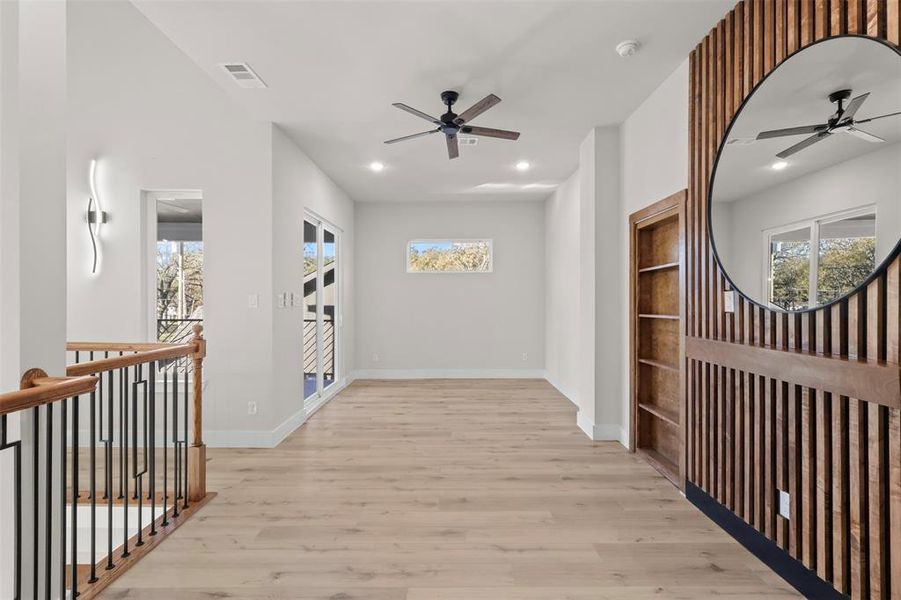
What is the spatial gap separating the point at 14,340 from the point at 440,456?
106 inches

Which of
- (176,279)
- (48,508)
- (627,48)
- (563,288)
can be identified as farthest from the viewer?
(563,288)

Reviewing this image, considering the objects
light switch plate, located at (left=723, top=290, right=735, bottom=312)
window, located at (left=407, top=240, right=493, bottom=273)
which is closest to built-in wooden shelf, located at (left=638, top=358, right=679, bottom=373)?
light switch plate, located at (left=723, top=290, right=735, bottom=312)

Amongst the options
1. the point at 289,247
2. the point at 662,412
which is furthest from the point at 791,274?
the point at 289,247

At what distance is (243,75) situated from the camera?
296 cm

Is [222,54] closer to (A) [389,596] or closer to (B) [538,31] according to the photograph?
(B) [538,31]

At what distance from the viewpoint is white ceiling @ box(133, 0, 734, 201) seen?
230 cm

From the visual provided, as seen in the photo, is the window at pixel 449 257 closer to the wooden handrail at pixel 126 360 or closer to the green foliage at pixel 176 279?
the green foliage at pixel 176 279

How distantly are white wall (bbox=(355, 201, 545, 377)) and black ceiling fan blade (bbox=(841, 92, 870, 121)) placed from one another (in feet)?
17.0

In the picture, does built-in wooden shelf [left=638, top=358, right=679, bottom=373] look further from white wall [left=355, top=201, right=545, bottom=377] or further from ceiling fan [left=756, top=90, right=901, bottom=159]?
white wall [left=355, top=201, right=545, bottom=377]

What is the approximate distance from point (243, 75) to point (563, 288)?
4.28 m

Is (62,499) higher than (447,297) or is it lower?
lower

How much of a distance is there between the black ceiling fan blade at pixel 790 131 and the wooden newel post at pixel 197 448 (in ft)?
11.0

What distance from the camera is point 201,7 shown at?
7.48ft

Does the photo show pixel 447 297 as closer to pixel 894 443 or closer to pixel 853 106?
pixel 853 106
